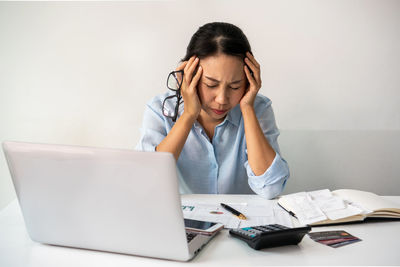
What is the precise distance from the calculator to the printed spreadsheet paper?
13 cm

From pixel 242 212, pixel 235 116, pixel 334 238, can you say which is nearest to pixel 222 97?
pixel 235 116

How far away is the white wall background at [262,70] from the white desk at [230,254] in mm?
1430

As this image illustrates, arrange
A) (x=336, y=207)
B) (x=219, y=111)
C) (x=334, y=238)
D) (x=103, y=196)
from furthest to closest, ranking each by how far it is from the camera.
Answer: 1. (x=219, y=111)
2. (x=336, y=207)
3. (x=334, y=238)
4. (x=103, y=196)

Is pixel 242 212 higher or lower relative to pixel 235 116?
lower

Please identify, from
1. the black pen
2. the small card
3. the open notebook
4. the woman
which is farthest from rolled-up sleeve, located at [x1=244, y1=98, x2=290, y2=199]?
the small card

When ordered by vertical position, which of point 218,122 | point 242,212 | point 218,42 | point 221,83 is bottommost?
point 242,212

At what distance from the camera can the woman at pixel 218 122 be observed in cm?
164

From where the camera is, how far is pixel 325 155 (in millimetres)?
2564

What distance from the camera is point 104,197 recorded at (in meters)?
0.97

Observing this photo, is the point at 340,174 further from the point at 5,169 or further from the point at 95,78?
the point at 5,169

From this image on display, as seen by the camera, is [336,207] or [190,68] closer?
[336,207]

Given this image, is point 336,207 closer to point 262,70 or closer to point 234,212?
point 234,212

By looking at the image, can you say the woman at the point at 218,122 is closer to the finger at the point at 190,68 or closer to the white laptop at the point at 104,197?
the finger at the point at 190,68

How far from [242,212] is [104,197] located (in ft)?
1.77
